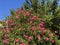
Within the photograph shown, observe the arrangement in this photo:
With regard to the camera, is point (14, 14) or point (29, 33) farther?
point (14, 14)

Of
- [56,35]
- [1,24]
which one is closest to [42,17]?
[56,35]

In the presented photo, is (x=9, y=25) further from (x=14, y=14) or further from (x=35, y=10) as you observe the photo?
(x=35, y=10)

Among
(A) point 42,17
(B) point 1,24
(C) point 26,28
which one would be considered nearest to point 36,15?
(A) point 42,17

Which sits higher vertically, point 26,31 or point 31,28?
point 31,28

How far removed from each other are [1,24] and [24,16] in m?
1.92

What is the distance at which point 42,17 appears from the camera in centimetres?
1297

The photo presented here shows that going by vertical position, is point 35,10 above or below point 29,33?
above

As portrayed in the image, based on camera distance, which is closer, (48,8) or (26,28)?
(26,28)

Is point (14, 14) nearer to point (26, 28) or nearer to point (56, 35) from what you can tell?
point (26, 28)

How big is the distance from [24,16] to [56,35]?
1824 millimetres

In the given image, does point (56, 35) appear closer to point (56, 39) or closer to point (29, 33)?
point (56, 39)

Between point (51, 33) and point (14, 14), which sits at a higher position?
point (14, 14)

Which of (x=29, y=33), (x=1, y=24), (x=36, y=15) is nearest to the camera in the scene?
(x=29, y=33)

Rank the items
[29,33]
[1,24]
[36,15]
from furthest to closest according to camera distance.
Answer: [1,24] < [36,15] < [29,33]
